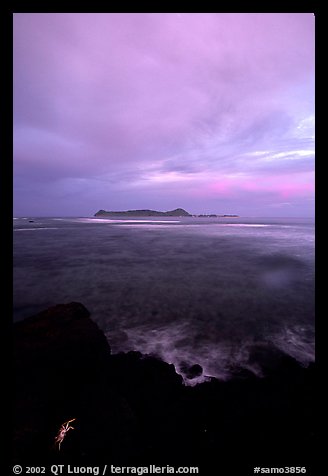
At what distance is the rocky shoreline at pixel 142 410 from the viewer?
305 centimetres

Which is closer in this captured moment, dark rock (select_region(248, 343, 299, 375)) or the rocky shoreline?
the rocky shoreline

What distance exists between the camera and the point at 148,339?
7141 millimetres

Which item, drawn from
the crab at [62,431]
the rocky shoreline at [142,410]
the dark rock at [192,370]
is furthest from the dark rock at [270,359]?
the crab at [62,431]

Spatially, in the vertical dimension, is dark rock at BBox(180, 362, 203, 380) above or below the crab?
below

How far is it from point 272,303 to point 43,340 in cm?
972

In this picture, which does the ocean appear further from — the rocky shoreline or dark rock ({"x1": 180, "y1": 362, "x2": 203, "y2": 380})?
the rocky shoreline

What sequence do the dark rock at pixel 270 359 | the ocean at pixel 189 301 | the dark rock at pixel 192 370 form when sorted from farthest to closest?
the ocean at pixel 189 301 < the dark rock at pixel 270 359 < the dark rock at pixel 192 370

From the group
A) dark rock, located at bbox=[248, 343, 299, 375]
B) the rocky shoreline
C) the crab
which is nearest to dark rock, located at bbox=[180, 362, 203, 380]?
the rocky shoreline

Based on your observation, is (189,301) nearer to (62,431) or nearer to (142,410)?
(142,410)

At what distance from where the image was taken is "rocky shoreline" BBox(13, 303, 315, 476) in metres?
3.05

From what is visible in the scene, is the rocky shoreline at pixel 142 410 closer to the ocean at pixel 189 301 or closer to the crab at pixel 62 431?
the crab at pixel 62 431

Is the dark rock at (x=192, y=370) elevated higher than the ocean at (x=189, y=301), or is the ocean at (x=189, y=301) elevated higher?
the ocean at (x=189, y=301)
